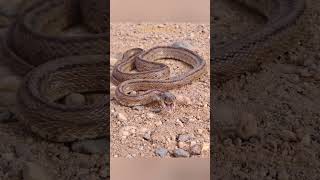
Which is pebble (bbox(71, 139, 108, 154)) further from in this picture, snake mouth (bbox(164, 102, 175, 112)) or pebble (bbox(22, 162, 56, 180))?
snake mouth (bbox(164, 102, 175, 112))

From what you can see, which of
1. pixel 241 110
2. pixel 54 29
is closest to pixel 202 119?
pixel 241 110

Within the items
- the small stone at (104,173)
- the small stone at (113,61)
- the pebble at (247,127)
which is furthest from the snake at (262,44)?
the small stone at (104,173)

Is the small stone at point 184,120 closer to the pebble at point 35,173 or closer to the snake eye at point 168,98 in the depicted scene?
the snake eye at point 168,98

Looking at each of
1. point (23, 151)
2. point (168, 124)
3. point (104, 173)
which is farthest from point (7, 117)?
Result: point (168, 124)

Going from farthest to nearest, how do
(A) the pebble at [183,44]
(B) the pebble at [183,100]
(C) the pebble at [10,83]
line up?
(A) the pebble at [183,44], (C) the pebble at [10,83], (B) the pebble at [183,100]

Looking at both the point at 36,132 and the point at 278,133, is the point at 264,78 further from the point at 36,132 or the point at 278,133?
the point at 36,132

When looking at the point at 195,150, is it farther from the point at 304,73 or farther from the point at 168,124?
the point at 304,73
